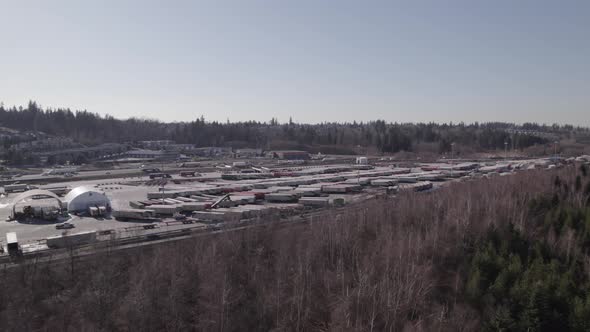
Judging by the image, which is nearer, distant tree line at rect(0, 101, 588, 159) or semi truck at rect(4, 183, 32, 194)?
semi truck at rect(4, 183, 32, 194)

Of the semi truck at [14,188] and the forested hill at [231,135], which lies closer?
the semi truck at [14,188]

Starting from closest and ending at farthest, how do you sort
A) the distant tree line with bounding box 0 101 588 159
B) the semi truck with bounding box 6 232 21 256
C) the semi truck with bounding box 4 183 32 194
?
the semi truck with bounding box 6 232 21 256 → the semi truck with bounding box 4 183 32 194 → the distant tree line with bounding box 0 101 588 159

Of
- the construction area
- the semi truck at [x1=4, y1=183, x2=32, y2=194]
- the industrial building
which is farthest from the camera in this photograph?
the semi truck at [x1=4, y1=183, x2=32, y2=194]

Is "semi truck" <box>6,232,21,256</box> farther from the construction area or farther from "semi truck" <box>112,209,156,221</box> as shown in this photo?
"semi truck" <box>112,209,156,221</box>

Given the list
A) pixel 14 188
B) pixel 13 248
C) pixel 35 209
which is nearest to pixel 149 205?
pixel 35 209

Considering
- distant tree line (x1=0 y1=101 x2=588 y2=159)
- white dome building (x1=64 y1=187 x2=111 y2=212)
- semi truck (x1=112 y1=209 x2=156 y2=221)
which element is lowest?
semi truck (x1=112 y1=209 x2=156 y2=221)

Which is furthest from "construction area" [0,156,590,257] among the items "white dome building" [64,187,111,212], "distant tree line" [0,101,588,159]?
"distant tree line" [0,101,588,159]

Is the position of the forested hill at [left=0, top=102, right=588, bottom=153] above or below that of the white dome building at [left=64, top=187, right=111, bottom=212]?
above

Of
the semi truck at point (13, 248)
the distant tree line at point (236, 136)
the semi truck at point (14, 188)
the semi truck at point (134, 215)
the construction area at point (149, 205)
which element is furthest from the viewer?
the distant tree line at point (236, 136)

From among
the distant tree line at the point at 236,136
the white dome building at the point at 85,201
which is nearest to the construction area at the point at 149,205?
the white dome building at the point at 85,201

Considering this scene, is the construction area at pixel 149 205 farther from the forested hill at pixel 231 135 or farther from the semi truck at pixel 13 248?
the forested hill at pixel 231 135

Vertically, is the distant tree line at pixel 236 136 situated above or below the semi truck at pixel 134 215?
above
